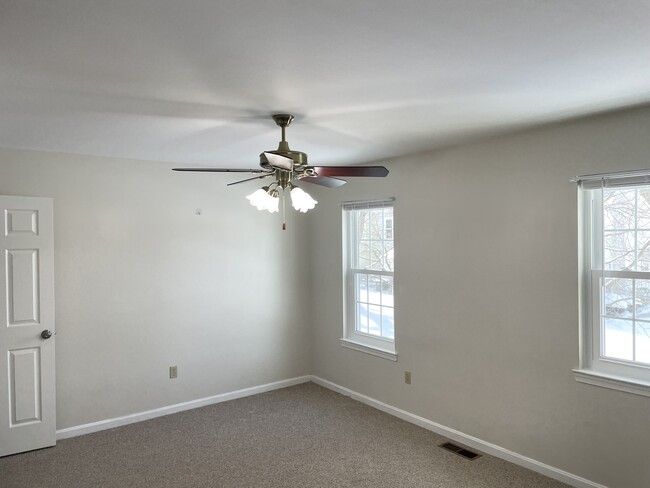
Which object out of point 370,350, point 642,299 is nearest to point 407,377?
point 370,350

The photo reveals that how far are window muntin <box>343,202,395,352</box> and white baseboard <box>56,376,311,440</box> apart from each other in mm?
983

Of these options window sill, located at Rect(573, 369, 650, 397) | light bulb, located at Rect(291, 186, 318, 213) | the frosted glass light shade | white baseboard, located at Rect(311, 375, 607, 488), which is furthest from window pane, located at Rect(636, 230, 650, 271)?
the frosted glass light shade

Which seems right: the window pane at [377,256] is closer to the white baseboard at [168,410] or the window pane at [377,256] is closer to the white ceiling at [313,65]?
the white ceiling at [313,65]

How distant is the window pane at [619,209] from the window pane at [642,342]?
62 cm

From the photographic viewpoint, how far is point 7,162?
377 cm

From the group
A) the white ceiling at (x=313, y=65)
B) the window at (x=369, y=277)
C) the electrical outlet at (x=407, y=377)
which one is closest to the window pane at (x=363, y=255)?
the window at (x=369, y=277)

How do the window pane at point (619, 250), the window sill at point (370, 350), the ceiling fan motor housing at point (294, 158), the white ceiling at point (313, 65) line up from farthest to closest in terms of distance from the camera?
the window sill at point (370, 350)
the window pane at point (619, 250)
the ceiling fan motor housing at point (294, 158)
the white ceiling at point (313, 65)

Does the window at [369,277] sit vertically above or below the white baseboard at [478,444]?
above

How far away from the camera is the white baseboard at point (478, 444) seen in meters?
3.07

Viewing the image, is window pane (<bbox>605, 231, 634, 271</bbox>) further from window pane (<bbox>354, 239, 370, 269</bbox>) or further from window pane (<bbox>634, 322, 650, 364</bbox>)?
window pane (<bbox>354, 239, 370, 269</bbox>)

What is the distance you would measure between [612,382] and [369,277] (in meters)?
2.40

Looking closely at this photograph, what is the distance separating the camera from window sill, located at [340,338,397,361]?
175 inches

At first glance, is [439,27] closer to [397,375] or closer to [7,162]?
[397,375]

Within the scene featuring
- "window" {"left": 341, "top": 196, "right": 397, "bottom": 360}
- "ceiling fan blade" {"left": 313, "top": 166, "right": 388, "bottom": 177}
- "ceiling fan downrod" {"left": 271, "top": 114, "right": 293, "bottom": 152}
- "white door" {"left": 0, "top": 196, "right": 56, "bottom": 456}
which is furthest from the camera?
"window" {"left": 341, "top": 196, "right": 397, "bottom": 360}
